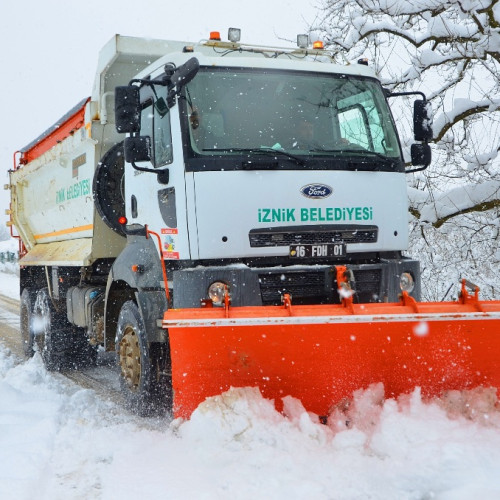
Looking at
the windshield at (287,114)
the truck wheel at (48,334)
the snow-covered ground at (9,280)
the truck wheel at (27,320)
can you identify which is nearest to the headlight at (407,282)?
the windshield at (287,114)

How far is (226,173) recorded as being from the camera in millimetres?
4496

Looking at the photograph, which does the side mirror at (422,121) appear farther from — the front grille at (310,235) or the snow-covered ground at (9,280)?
the snow-covered ground at (9,280)

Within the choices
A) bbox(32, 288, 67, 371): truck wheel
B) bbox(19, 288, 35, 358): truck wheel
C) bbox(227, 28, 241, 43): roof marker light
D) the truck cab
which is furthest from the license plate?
bbox(19, 288, 35, 358): truck wheel

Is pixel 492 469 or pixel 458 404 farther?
pixel 458 404

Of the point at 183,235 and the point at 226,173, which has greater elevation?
the point at 226,173

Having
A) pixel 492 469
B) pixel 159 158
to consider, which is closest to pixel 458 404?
pixel 492 469

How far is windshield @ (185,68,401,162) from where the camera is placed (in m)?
4.66

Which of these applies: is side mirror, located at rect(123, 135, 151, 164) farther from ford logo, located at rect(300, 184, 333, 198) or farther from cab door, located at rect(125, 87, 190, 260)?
ford logo, located at rect(300, 184, 333, 198)

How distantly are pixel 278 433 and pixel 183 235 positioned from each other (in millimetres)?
1419

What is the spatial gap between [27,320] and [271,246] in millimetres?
5381

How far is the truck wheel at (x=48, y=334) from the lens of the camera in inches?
312

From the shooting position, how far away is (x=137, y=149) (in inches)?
194

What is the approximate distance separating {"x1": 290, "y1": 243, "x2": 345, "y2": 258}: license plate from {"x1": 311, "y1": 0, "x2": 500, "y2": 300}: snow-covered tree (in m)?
3.95

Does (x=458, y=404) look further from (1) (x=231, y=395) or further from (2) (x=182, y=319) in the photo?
(2) (x=182, y=319)
